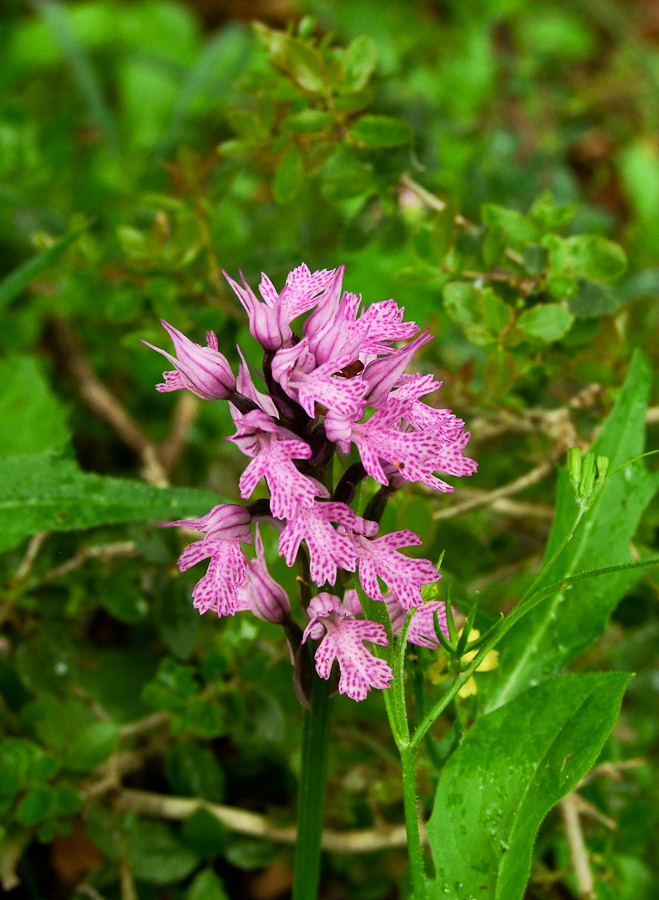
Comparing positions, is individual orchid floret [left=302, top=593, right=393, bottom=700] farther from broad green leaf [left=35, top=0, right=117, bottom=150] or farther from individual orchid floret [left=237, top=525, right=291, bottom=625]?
broad green leaf [left=35, top=0, right=117, bottom=150]

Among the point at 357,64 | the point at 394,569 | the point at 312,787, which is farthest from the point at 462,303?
the point at 312,787

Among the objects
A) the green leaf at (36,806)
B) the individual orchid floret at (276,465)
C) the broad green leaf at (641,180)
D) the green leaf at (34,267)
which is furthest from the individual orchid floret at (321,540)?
the broad green leaf at (641,180)

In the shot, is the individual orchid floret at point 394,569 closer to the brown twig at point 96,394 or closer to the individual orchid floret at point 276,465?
the individual orchid floret at point 276,465

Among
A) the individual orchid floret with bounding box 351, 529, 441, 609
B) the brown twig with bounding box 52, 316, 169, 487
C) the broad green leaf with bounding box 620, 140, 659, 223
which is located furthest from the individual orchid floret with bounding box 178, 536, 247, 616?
the broad green leaf with bounding box 620, 140, 659, 223

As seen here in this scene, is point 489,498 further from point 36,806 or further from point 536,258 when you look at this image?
point 36,806

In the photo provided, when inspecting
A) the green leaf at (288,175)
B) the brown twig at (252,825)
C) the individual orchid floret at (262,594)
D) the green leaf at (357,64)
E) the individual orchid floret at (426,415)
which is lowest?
the brown twig at (252,825)

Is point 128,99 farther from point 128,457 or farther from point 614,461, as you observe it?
point 614,461

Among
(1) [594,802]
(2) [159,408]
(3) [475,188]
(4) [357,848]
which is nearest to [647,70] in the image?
(3) [475,188]
